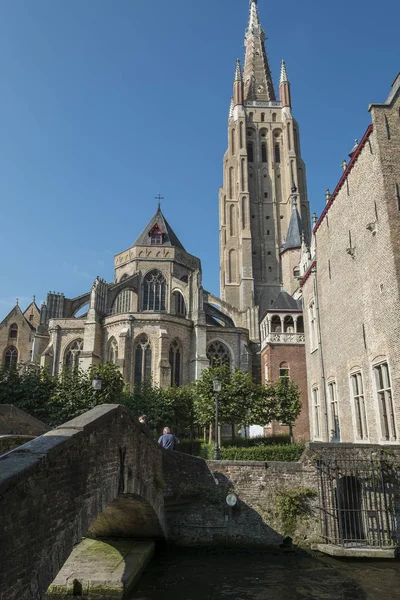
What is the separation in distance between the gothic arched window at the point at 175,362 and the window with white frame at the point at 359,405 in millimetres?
21587

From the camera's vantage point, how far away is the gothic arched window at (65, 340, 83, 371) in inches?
1540

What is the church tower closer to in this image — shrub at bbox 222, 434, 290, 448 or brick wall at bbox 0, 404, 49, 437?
shrub at bbox 222, 434, 290, 448

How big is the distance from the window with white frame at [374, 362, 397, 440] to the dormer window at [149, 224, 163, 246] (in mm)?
36733

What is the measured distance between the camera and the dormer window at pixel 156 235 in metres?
49.1

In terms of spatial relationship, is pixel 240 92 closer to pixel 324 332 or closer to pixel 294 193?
pixel 294 193

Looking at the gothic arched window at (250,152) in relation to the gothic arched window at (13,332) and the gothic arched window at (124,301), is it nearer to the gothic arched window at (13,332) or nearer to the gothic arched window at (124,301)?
the gothic arched window at (124,301)

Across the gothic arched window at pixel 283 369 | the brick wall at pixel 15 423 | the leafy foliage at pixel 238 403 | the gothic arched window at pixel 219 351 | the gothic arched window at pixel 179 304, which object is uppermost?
the gothic arched window at pixel 179 304

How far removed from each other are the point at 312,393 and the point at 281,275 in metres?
32.5

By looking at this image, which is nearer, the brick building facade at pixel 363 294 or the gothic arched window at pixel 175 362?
the brick building facade at pixel 363 294

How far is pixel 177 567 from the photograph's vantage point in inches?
472

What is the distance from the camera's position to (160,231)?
49656 mm

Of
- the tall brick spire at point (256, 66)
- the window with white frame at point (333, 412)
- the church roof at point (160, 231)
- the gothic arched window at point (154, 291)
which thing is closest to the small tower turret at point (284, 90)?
the tall brick spire at point (256, 66)

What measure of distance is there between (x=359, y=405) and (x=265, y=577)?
24.2ft

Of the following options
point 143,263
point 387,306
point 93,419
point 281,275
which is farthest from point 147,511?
point 281,275
